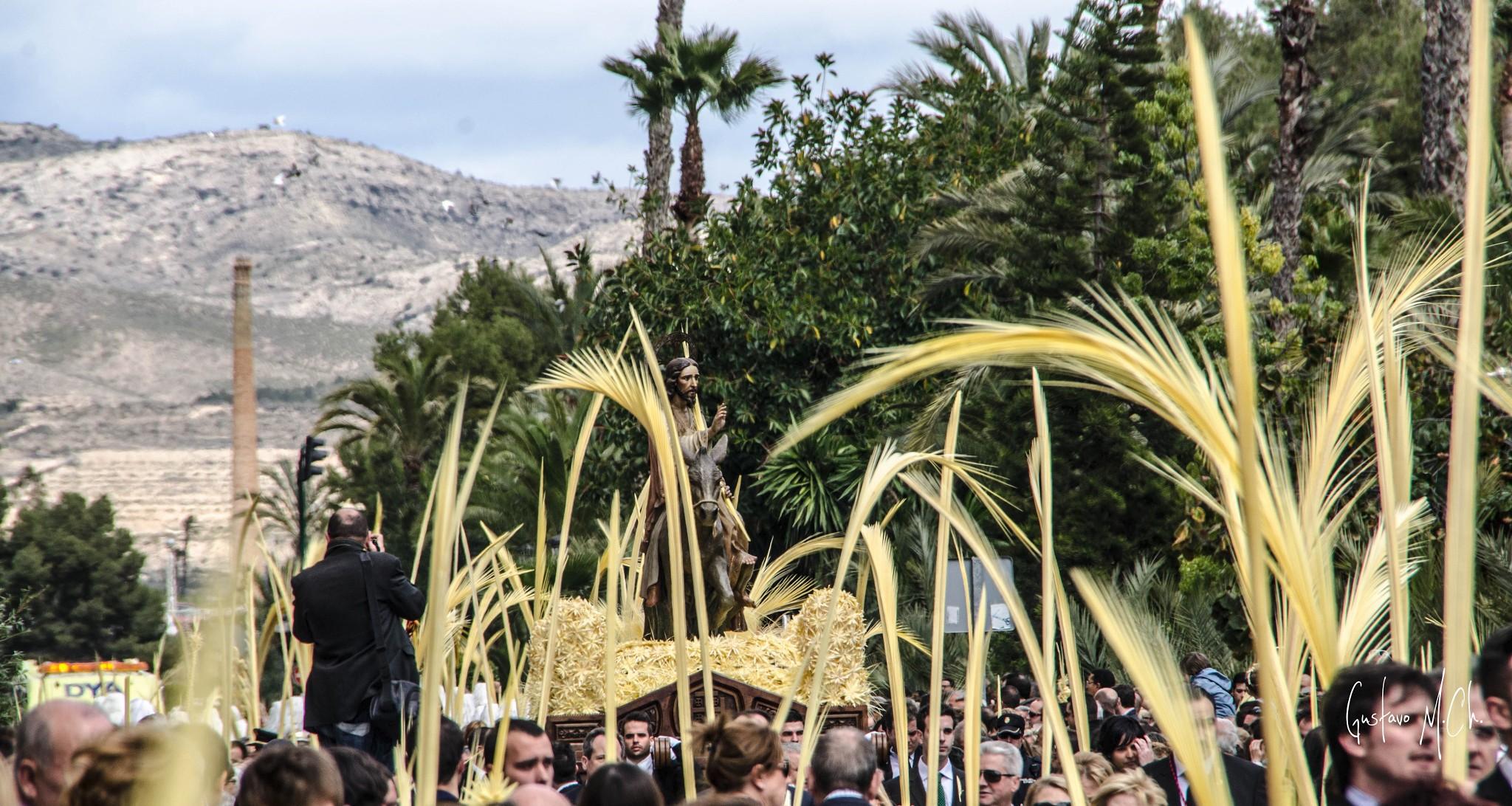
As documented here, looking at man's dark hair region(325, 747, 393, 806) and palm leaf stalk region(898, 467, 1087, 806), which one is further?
man's dark hair region(325, 747, 393, 806)

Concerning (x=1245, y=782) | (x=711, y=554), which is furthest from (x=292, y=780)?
(x=711, y=554)

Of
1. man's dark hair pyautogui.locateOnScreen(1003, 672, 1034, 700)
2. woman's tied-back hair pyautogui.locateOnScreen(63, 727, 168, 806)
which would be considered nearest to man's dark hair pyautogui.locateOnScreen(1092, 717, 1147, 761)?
woman's tied-back hair pyautogui.locateOnScreen(63, 727, 168, 806)

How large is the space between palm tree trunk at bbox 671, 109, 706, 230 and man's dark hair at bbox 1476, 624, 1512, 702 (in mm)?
23896

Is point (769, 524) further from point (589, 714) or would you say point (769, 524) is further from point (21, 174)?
point (21, 174)

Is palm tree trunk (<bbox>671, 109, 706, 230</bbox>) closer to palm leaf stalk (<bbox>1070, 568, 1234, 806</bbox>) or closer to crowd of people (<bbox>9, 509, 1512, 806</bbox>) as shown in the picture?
crowd of people (<bbox>9, 509, 1512, 806</bbox>)

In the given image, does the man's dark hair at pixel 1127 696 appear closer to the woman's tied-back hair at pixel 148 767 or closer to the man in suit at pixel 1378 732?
the man in suit at pixel 1378 732

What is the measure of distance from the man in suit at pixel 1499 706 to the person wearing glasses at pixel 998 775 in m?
2.66

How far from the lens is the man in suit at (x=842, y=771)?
4.29m

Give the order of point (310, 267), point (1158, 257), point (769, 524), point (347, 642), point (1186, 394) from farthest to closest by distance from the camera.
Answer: point (310, 267) < point (769, 524) < point (1158, 257) < point (347, 642) < point (1186, 394)

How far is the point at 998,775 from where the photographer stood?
20.1 ft

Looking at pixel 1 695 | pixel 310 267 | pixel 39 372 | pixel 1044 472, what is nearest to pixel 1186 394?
pixel 1044 472

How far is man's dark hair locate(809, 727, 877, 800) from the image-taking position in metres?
4.30

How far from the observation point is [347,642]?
249 inches

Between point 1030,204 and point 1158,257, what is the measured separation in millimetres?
2471
